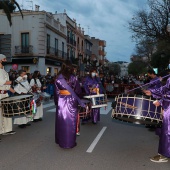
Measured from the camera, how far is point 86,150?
581 cm

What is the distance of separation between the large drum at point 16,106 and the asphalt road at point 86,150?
755mm

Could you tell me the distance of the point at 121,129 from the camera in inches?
321

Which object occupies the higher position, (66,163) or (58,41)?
(58,41)

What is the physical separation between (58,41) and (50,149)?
107ft

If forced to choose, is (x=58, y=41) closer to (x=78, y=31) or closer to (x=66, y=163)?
(x=78, y=31)

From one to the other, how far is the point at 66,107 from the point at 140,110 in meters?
1.62

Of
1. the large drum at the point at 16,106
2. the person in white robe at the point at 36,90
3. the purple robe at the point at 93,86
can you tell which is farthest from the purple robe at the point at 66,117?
the person in white robe at the point at 36,90

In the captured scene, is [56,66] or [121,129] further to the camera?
[56,66]

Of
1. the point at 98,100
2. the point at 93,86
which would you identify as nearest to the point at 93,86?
the point at 93,86

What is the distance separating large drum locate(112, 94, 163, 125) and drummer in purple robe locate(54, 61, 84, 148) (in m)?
1.16

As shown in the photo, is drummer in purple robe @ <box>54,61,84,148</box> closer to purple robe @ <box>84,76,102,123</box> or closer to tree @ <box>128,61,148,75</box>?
purple robe @ <box>84,76,102,123</box>

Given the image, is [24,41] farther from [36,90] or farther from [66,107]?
[66,107]

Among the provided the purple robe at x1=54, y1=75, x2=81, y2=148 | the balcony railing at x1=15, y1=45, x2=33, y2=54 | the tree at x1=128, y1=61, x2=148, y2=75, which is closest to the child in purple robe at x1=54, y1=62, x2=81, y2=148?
the purple robe at x1=54, y1=75, x2=81, y2=148

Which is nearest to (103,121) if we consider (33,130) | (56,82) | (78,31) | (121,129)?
(121,129)
